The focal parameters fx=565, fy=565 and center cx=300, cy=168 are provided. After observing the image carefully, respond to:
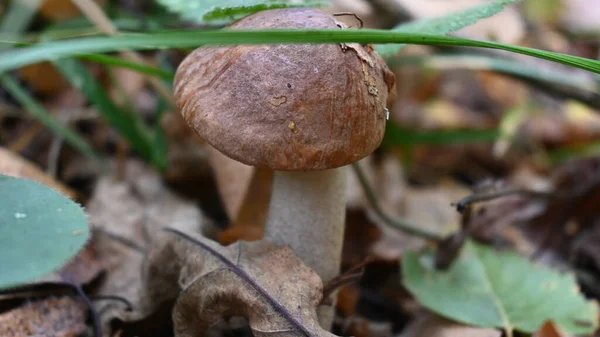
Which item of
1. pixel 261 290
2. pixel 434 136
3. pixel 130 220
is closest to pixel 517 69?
pixel 434 136

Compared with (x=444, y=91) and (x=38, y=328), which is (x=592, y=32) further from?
(x=38, y=328)

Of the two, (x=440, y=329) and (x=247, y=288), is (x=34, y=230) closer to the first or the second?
(x=247, y=288)

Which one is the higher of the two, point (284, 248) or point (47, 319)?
point (284, 248)

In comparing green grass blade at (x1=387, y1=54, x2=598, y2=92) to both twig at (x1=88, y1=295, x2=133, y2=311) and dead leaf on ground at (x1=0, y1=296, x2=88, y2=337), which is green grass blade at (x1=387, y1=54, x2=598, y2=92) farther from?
dead leaf on ground at (x1=0, y1=296, x2=88, y2=337)

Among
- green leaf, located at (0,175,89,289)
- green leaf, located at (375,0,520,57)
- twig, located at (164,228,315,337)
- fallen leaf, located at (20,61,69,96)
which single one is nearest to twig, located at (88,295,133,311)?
twig, located at (164,228,315,337)

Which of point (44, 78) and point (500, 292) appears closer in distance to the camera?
point (500, 292)

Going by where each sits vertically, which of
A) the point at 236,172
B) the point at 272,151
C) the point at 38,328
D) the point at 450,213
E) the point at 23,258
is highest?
the point at 272,151

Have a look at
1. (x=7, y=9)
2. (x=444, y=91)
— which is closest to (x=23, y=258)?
(x=7, y=9)
